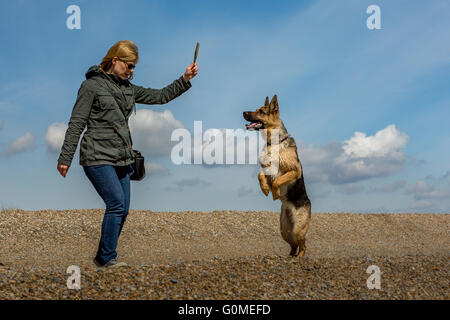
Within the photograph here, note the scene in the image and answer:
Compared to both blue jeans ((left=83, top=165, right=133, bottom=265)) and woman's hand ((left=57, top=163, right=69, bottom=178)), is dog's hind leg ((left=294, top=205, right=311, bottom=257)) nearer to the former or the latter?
blue jeans ((left=83, top=165, right=133, bottom=265))

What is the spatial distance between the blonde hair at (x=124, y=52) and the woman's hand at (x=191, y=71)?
786mm

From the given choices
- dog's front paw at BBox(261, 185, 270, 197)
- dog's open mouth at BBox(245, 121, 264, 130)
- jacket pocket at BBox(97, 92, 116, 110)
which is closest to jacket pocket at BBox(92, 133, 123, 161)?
jacket pocket at BBox(97, 92, 116, 110)

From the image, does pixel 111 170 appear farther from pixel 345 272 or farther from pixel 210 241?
pixel 210 241

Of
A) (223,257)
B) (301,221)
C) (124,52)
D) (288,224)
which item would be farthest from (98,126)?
(223,257)

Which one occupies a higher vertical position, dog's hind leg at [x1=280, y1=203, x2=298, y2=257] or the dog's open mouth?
the dog's open mouth

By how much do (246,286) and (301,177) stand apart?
193 cm

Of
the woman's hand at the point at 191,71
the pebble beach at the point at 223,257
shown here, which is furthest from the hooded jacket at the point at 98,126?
the pebble beach at the point at 223,257

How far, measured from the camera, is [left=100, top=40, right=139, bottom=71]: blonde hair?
5.54 meters

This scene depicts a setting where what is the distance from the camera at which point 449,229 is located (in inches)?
556

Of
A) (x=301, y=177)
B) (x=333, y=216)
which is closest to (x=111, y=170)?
(x=301, y=177)

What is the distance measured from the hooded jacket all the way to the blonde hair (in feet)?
0.66

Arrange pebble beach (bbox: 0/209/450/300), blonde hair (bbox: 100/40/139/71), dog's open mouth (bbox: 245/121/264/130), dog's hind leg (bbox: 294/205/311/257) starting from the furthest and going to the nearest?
dog's hind leg (bbox: 294/205/311/257), dog's open mouth (bbox: 245/121/264/130), blonde hair (bbox: 100/40/139/71), pebble beach (bbox: 0/209/450/300)
